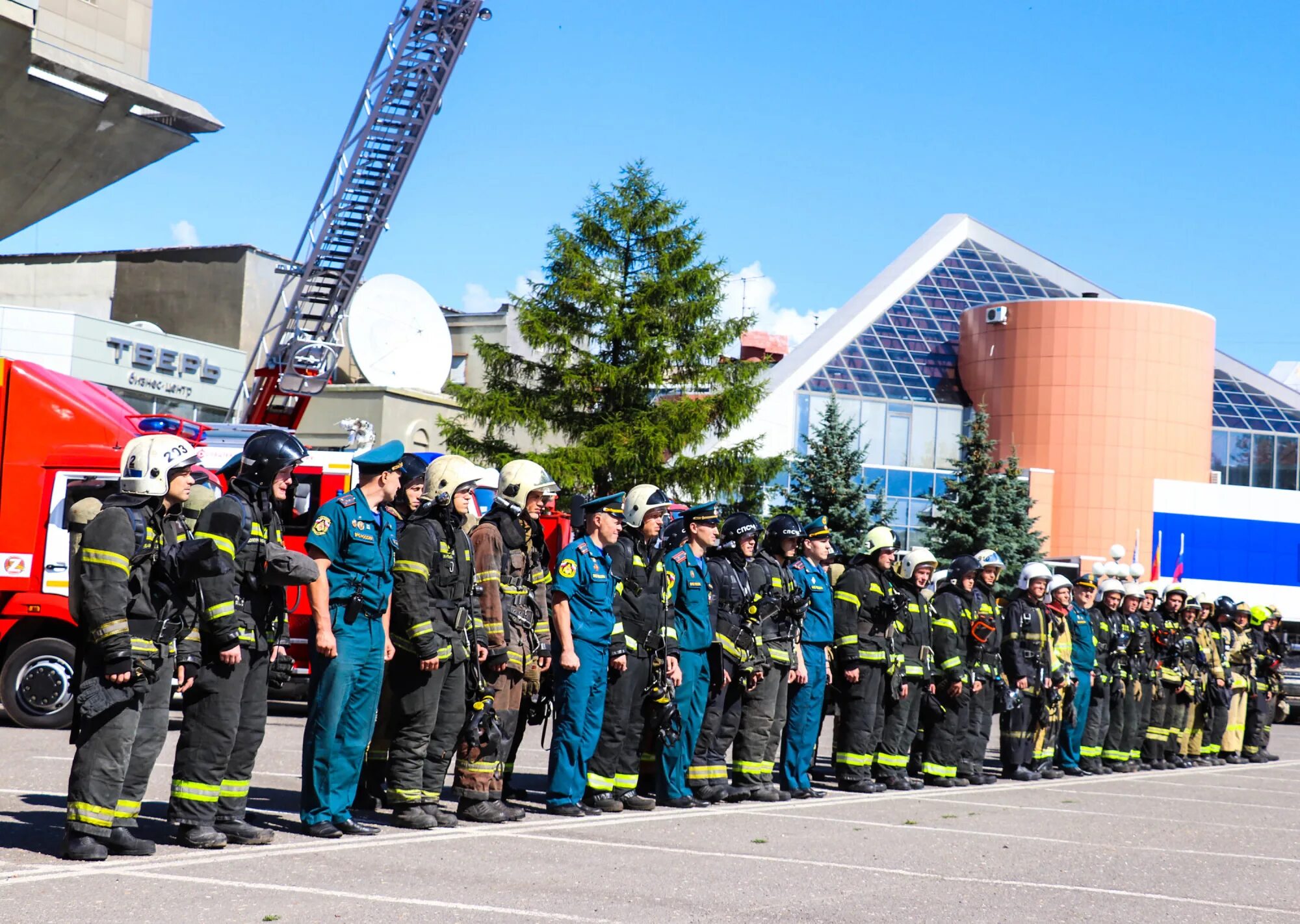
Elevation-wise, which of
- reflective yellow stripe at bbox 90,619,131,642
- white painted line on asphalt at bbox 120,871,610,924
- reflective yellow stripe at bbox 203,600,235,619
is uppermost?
reflective yellow stripe at bbox 203,600,235,619

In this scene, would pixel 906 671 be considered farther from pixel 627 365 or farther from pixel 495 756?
pixel 627 365

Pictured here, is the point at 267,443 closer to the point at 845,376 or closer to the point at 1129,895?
the point at 1129,895

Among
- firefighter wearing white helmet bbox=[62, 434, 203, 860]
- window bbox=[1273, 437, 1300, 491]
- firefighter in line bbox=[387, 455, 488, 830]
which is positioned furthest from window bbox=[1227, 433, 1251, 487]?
firefighter wearing white helmet bbox=[62, 434, 203, 860]

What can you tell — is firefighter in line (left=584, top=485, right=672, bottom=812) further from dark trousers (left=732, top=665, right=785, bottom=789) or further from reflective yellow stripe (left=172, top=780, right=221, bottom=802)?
reflective yellow stripe (left=172, top=780, right=221, bottom=802)

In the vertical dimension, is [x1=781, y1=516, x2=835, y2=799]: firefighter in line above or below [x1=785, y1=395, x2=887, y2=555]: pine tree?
below

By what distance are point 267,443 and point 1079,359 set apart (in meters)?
49.9

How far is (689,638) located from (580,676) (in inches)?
52.5

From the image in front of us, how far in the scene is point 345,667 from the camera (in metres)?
8.27

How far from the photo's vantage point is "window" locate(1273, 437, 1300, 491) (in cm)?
5719

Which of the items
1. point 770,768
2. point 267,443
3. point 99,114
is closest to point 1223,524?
point 99,114

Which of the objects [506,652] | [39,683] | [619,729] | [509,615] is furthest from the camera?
[39,683]

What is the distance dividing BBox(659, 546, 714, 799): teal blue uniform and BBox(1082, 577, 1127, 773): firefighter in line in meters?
6.90

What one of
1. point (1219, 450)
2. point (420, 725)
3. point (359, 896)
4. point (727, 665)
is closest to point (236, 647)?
point (420, 725)

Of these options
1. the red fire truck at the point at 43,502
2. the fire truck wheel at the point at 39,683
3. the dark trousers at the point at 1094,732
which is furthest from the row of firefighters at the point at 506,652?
the fire truck wheel at the point at 39,683
